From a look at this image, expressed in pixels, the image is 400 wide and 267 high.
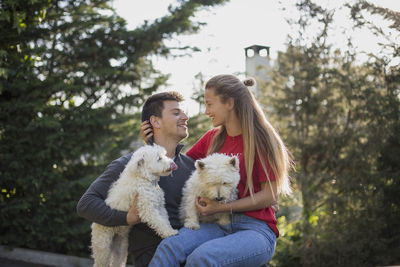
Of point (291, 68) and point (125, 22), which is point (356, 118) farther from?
point (125, 22)

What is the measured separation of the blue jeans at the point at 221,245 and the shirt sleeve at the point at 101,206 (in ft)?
1.61

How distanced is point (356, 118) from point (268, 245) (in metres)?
4.67

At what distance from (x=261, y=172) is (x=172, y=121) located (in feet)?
3.77

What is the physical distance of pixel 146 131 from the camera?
13.3 ft

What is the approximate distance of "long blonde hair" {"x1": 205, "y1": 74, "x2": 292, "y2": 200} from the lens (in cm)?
331

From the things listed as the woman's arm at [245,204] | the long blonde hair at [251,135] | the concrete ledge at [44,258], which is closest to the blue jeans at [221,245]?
the woman's arm at [245,204]

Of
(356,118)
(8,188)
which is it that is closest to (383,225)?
(356,118)

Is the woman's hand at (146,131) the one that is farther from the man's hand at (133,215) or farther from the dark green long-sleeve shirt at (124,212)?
the man's hand at (133,215)

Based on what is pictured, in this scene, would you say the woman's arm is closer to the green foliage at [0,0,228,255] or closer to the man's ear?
the man's ear

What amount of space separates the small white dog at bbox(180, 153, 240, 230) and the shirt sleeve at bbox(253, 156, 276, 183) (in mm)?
186

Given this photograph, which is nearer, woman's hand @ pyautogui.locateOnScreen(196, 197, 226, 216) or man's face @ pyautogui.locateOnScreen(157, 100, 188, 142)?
woman's hand @ pyautogui.locateOnScreen(196, 197, 226, 216)

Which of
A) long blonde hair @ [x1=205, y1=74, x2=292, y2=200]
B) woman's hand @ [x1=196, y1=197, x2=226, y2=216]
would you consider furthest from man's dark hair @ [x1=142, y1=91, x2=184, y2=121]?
woman's hand @ [x1=196, y1=197, x2=226, y2=216]

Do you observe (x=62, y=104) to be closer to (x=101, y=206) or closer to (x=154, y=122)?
(x=154, y=122)

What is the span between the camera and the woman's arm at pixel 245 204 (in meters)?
3.14
